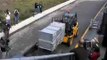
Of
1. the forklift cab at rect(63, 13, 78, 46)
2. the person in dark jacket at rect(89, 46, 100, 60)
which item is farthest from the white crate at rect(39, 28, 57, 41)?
the person in dark jacket at rect(89, 46, 100, 60)

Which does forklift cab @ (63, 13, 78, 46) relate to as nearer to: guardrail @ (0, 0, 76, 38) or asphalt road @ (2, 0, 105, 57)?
asphalt road @ (2, 0, 105, 57)

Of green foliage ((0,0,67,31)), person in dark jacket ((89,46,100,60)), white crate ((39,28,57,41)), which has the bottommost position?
person in dark jacket ((89,46,100,60))

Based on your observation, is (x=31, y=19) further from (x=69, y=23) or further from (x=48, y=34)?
(x=48, y=34)

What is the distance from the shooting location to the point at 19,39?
21.2 metres

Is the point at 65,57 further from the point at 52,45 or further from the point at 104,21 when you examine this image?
the point at 104,21

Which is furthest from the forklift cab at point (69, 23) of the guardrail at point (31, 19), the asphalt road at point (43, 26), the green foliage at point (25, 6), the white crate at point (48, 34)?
the green foliage at point (25, 6)

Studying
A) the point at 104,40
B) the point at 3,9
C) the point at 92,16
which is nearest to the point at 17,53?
the point at 104,40

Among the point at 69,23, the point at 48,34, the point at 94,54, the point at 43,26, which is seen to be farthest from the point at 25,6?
the point at 94,54

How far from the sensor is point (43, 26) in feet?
81.8

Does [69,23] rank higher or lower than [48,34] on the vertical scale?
higher

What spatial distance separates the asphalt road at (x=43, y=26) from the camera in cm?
1950

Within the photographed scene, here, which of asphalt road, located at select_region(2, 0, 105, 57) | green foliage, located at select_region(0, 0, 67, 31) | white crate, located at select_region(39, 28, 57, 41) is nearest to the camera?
white crate, located at select_region(39, 28, 57, 41)

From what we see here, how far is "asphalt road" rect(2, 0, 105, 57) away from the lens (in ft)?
64.0

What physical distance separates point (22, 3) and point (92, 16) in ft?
29.3
